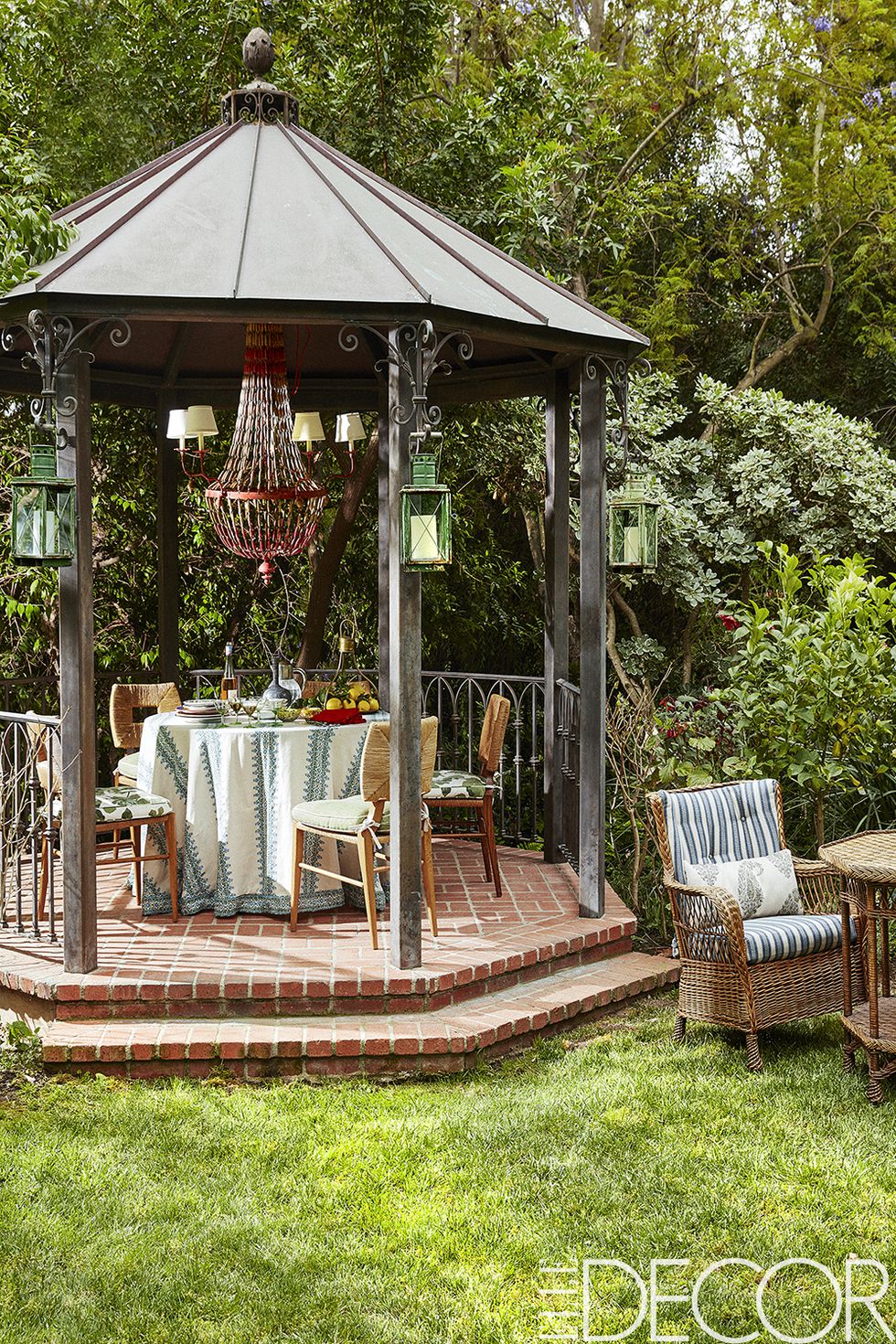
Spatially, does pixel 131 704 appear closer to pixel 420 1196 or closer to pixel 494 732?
pixel 494 732

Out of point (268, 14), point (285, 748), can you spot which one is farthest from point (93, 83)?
point (285, 748)

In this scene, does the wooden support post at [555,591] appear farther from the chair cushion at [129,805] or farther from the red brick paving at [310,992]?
the chair cushion at [129,805]

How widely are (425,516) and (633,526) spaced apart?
4.76ft

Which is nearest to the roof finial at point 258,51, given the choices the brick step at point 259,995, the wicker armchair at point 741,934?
the wicker armchair at point 741,934

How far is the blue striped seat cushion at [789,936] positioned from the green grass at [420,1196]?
1.42 feet

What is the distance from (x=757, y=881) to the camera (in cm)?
542

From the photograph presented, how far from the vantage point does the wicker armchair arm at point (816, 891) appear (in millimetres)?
5559

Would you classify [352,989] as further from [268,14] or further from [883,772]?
[268,14]

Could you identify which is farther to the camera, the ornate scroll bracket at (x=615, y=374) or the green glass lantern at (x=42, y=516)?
the ornate scroll bracket at (x=615, y=374)

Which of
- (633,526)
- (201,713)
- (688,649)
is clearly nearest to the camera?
(633,526)

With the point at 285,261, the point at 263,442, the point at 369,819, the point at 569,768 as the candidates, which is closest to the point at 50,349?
the point at 285,261

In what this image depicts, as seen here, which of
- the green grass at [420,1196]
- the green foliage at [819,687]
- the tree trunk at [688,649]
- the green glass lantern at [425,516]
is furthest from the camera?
the tree trunk at [688,649]

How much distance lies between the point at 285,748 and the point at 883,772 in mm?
3474

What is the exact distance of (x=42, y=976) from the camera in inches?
207
